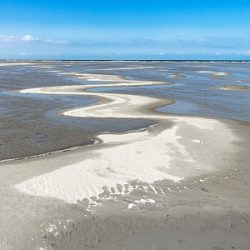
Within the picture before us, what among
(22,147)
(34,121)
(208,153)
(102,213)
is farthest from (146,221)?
(34,121)

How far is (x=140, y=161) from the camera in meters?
12.1

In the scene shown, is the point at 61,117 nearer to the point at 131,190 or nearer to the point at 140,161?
the point at 140,161

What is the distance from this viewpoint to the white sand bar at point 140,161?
981cm

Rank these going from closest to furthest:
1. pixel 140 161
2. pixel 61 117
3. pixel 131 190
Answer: pixel 131 190, pixel 140 161, pixel 61 117

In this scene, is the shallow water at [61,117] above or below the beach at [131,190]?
below

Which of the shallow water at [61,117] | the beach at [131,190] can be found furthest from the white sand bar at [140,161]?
the shallow water at [61,117]

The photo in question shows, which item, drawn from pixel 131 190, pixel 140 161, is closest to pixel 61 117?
pixel 140 161

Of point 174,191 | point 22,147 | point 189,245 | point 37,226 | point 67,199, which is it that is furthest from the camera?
point 22,147

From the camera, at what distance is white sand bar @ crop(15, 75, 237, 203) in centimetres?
981

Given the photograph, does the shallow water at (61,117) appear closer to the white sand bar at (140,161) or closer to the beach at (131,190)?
the beach at (131,190)

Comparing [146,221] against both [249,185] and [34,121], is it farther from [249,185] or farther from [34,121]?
[34,121]

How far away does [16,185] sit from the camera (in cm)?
984

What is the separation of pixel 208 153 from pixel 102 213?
19.2 feet

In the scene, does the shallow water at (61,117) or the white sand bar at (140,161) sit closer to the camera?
the white sand bar at (140,161)
